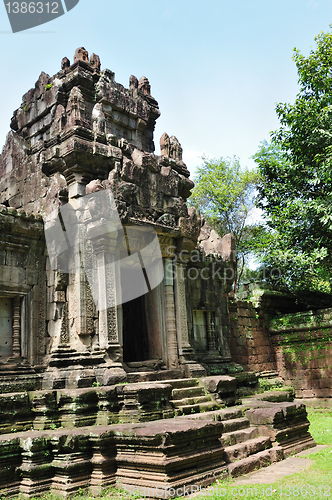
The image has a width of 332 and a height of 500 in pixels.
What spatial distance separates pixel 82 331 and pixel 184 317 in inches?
97.5

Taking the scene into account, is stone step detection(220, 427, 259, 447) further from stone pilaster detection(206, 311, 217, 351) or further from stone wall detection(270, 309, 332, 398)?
stone wall detection(270, 309, 332, 398)

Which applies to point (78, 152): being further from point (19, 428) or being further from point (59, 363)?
point (19, 428)

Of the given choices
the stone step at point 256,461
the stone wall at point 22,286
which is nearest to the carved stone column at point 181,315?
the stone step at point 256,461

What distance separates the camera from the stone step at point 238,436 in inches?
A: 276

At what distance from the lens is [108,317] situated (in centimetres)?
781

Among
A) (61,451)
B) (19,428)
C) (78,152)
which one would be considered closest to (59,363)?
(19,428)

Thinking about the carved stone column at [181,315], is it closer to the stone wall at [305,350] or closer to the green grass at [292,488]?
the green grass at [292,488]

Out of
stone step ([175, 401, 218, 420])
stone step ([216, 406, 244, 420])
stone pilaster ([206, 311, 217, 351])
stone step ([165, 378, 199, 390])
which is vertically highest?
stone pilaster ([206, 311, 217, 351])

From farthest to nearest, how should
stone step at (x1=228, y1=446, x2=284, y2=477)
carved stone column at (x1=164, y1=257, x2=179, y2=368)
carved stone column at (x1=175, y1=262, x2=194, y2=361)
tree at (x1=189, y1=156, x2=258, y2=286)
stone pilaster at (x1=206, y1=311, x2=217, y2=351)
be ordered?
tree at (x1=189, y1=156, x2=258, y2=286) → stone pilaster at (x1=206, y1=311, x2=217, y2=351) → carved stone column at (x1=175, y1=262, x2=194, y2=361) → carved stone column at (x1=164, y1=257, x2=179, y2=368) → stone step at (x1=228, y1=446, x2=284, y2=477)

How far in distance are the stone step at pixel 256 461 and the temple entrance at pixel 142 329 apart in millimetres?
2787

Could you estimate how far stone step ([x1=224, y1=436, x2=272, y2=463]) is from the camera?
6.60 meters

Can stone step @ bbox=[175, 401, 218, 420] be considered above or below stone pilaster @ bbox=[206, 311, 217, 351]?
below

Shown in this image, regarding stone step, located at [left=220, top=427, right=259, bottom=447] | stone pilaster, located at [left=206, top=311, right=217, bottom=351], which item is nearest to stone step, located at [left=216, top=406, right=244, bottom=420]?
stone step, located at [left=220, top=427, right=259, bottom=447]

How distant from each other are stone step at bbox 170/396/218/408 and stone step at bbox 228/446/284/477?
1.34 metres
